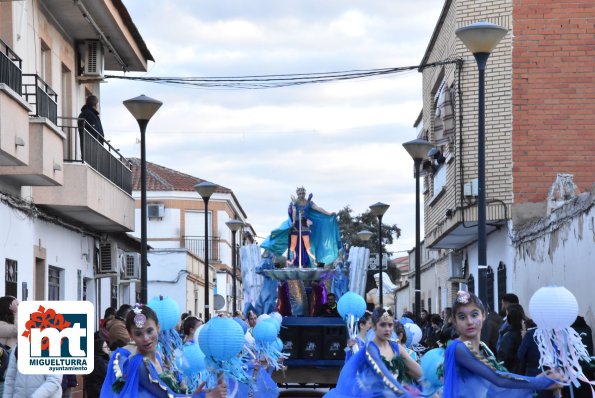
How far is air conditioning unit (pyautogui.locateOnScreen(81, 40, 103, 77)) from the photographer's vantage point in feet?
85.7

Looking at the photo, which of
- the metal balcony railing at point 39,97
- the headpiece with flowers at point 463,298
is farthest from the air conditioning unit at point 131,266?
the headpiece with flowers at point 463,298

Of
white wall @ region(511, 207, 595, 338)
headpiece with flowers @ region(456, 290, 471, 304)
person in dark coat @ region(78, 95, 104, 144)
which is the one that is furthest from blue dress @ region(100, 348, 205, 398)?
person in dark coat @ region(78, 95, 104, 144)

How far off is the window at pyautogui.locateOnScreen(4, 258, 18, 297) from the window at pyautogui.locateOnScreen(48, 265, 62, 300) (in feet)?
10.4

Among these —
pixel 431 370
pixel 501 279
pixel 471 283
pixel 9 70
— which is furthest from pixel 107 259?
pixel 431 370

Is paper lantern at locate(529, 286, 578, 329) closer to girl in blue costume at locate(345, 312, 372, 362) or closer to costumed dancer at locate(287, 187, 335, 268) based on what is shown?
girl in blue costume at locate(345, 312, 372, 362)

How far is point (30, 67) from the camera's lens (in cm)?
2144

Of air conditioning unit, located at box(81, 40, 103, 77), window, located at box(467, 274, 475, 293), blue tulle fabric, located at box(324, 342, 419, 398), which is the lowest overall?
blue tulle fabric, located at box(324, 342, 419, 398)

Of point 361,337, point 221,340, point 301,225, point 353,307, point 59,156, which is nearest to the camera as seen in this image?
point 221,340

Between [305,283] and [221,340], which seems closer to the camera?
[221,340]

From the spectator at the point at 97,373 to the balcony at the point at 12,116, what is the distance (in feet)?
12.9

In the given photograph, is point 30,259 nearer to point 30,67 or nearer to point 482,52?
point 30,67

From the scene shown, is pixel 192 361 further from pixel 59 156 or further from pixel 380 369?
pixel 59 156

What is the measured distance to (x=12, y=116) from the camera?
1730 cm

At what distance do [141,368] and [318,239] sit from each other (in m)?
16.1
